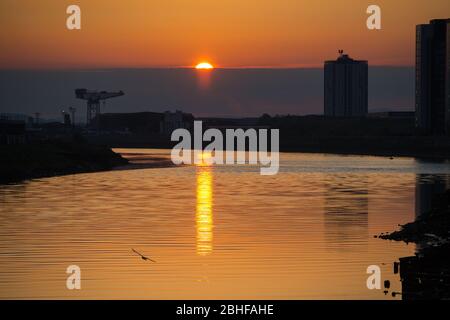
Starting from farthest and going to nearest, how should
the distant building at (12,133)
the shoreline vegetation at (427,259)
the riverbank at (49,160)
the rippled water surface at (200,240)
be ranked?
1. the distant building at (12,133)
2. the riverbank at (49,160)
3. the rippled water surface at (200,240)
4. the shoreline vegetation at (427,259)

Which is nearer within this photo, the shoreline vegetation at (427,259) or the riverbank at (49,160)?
the shoreline vegetation at (427,259)

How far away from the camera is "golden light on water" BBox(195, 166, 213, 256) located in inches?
1428

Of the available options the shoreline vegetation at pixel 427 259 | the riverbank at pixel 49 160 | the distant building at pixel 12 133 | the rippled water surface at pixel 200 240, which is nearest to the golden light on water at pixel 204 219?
the rippled water surface at pixel 200 240

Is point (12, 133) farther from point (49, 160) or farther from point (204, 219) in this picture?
point (204, 219)

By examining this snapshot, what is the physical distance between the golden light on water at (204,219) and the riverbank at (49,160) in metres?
17.7

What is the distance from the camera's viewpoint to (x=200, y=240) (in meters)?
38.2

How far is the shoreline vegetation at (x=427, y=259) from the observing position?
83.6ft

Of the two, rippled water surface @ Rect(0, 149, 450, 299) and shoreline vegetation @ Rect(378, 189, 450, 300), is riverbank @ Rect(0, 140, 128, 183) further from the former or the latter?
shoreline vegetation @ Rect(378, 189, 450, 300)

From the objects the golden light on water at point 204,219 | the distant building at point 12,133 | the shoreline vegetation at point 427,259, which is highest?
the distant building at point 12,133

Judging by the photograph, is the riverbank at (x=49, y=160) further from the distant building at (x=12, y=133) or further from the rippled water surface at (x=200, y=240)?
the rippled water surface at (x=200, y=240)

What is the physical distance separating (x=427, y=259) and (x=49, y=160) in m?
76.7
